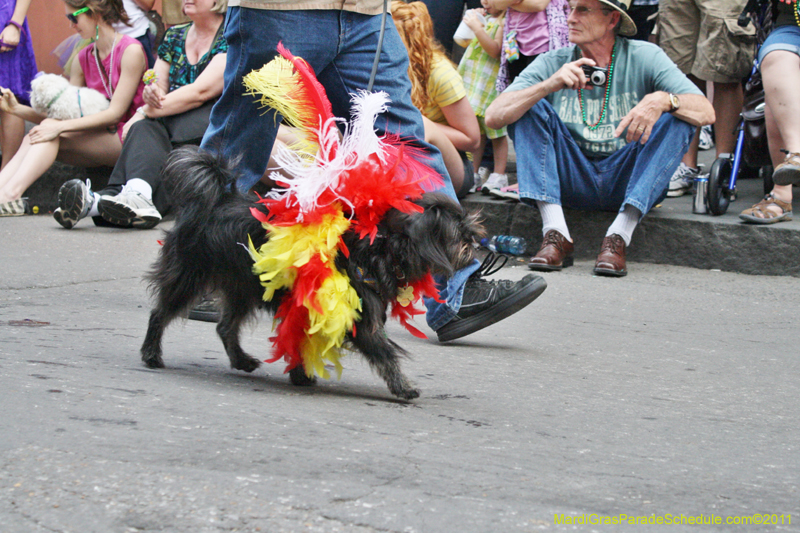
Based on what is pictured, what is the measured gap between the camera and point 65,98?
263 inches

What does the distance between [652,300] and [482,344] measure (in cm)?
137

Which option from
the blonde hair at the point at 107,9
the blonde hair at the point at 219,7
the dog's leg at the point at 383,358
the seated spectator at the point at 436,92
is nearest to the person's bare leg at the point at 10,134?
the blonde hair at the point at 107,9

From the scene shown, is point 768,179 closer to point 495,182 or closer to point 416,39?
point 495,182

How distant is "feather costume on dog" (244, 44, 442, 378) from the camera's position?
2.49 meters

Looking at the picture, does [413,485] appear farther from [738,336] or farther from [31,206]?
[31,206]

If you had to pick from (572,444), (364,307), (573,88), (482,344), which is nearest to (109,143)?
(573,88)

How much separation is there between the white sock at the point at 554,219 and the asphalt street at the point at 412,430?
1221mm

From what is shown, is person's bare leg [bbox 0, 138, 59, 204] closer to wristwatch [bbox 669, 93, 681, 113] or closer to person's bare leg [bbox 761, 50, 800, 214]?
wristwatch [bbox 669, 93, 681, 113]

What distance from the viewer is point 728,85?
619 centimetres

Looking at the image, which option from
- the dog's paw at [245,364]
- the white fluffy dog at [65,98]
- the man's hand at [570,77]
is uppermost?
the man's hand at [570,77]

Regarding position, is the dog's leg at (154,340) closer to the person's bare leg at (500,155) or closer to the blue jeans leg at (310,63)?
the blue jeans leg at (310,63)

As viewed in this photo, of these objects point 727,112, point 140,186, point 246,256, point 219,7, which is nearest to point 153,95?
point 140,186

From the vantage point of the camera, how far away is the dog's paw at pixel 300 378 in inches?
114

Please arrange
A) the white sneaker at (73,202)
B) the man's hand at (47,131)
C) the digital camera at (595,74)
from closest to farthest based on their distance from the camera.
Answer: the digital camera at (595,74) → the white sneaker at (73,202) → the man's hand at (47,131)
